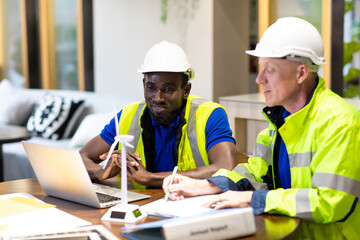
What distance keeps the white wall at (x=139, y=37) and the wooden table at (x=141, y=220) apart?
10.7 ft

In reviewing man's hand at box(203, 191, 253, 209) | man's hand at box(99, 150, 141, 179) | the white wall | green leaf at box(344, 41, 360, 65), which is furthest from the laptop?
the white wall

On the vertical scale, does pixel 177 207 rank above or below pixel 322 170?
below

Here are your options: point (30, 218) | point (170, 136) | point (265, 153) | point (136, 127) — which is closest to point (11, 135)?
point (136, 127)

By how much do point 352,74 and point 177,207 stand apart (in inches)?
134

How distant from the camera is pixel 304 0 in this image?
4.99 meters

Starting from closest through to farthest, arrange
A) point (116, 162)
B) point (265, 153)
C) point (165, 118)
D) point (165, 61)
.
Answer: point (265, 153) → point (116, 162) → point (165, 61) → point (165, 118)

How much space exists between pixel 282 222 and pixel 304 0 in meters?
3.65

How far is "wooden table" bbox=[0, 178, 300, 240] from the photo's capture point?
5.34 ft

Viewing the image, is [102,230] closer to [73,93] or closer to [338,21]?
[338,21]

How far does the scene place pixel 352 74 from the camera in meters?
4.82

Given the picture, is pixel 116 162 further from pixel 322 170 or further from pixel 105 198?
pixel 322 170

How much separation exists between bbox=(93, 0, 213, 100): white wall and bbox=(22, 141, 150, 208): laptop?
3.34 meters

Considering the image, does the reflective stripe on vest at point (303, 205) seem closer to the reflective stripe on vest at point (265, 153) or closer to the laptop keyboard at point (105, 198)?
the reflective stripe on vest at point (265, 153)

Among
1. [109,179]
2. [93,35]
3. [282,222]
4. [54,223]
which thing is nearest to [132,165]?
[109,179]
